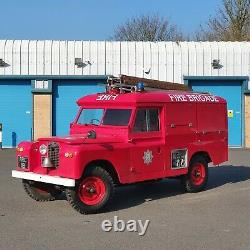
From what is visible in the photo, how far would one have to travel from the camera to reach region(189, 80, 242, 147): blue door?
77.6 feet

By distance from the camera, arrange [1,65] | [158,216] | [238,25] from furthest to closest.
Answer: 1. [238,25]
2. [1,65]
3. [158,216]

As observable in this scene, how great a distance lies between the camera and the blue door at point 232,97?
23641 millimetres

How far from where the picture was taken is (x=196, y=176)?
11625 mm

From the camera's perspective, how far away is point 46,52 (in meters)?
22.8

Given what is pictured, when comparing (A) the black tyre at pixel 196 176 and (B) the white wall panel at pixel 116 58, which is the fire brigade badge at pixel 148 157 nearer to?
(A) the black tyre at pixel 196 176

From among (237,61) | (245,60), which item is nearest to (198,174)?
(237,61)

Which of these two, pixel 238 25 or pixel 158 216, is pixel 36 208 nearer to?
pixel 158 216

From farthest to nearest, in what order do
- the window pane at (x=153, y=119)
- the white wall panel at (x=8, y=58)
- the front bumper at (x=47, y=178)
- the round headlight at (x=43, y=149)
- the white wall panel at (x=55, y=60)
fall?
the white wall panel at (x=55, y=60) → the white wall panel at (x=8, y=58) → the window pane at (x=153, y=119) → the round headlight at (x=43, y=149) → the front bumper at (x=47, y=178)

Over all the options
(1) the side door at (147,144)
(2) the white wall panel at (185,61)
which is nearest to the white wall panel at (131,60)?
(2) the white wall panel at (185,61)

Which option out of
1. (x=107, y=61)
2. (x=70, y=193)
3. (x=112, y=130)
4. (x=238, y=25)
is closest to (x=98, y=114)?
(x=112, y=130)

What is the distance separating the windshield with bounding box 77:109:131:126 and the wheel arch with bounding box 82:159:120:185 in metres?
1.02

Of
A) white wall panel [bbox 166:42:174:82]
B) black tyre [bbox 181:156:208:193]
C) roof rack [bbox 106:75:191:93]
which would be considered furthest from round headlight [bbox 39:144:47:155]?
white wall panel [bbox 166:42:174:82]

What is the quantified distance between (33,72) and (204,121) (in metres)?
12.8

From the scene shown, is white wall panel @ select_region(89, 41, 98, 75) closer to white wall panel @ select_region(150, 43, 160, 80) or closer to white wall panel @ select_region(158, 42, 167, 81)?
white wall panel @ select_region(150, 43, 160, 80)
